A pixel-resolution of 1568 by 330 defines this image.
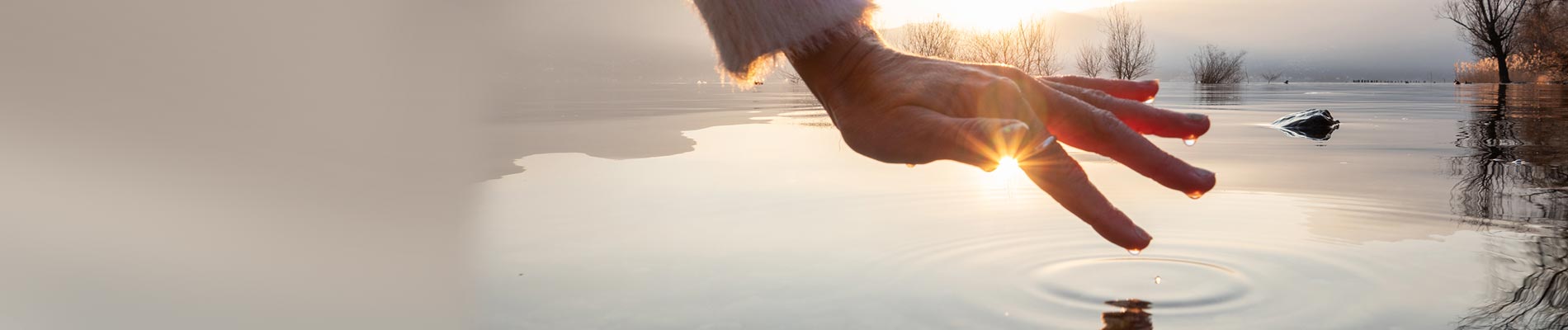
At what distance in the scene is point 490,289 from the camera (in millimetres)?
2309

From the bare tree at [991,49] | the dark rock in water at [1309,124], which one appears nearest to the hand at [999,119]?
the dark rock in water at [1309,124]

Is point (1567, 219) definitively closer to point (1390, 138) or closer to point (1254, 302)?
point (1254, 302)

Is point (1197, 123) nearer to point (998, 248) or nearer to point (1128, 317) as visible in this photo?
point (1128, 317)

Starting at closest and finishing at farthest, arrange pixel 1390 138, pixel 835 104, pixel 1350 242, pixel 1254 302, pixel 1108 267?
pixel 835 104
pixel 1254 302
pixel 1108 267
pixel 1350 242
pixel 1390 138

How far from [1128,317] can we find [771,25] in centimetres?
123

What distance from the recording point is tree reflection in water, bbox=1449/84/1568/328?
85.9 inches

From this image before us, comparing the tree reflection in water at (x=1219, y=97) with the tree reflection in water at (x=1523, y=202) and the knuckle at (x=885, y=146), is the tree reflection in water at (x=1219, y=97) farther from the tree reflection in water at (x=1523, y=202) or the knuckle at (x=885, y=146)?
the knuckle at (x=885, y=146)

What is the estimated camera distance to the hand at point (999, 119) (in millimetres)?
1043

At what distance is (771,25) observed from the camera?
122 centimetres

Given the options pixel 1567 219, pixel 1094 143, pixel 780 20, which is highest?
pixel 780 20

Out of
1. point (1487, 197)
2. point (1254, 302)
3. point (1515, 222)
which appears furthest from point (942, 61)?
point (1487, 197)

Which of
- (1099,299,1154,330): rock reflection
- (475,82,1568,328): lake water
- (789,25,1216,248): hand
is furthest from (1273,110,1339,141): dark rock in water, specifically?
(789,25,1216,248): hand

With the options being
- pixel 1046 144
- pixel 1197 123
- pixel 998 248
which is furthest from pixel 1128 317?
pixel 1046 144

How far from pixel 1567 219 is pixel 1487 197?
0.69 m
